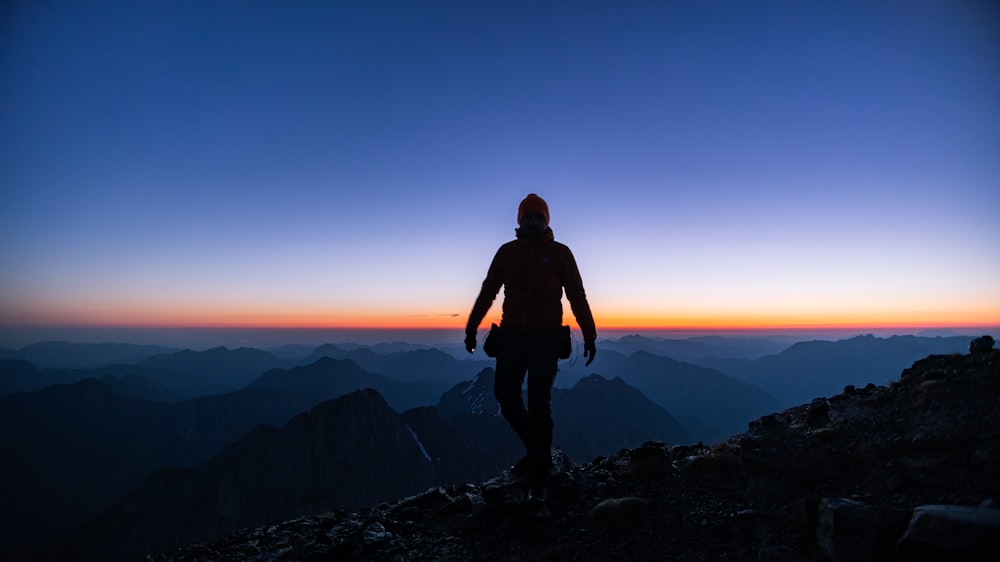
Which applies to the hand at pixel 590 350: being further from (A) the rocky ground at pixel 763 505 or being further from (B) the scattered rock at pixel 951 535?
(B) the scattered rock at pixel 951 535

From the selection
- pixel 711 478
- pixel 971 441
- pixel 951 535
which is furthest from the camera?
pixel 711 478

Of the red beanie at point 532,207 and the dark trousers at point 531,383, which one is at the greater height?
the red beanie at point 532,207

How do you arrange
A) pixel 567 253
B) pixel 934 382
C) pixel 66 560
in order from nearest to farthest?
pixel 567 253 → pixel 934 382 → pixel 66 560

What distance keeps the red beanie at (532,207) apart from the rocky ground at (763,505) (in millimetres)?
4109

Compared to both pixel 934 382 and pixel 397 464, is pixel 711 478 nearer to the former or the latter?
pixel 934 382

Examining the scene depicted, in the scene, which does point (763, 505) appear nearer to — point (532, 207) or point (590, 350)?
point (590, 350)

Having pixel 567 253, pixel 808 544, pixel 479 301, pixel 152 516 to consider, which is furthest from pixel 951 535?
pixel 152 516

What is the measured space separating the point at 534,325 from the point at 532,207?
1.88 meters

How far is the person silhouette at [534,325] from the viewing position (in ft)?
21.8

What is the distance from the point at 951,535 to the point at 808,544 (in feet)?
4.00

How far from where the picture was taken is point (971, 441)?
5.27 m

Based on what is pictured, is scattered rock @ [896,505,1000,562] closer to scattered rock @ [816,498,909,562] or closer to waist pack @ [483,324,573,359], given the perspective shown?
scattered rock @ [816,498,909,562]

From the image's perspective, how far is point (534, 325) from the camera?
22.1ft

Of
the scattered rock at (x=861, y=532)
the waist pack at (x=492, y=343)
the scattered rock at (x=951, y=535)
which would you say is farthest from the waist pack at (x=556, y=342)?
the scattered rock at (x=951, y=535)
